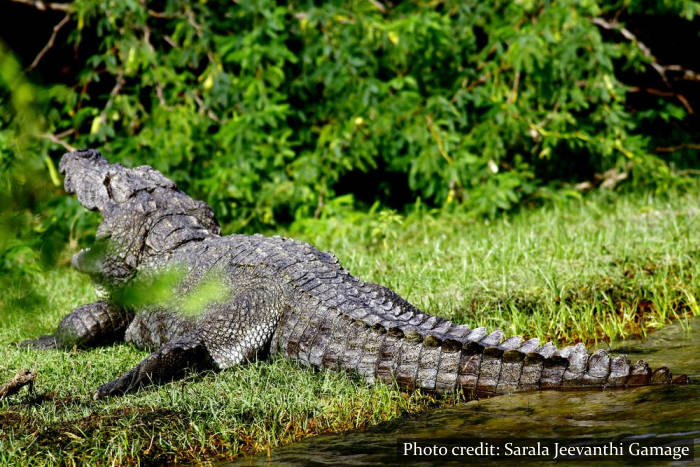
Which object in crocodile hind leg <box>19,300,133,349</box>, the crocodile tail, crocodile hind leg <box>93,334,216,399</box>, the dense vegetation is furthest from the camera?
the dense vegetation

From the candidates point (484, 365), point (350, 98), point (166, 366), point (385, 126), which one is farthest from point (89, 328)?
point (350, 98)

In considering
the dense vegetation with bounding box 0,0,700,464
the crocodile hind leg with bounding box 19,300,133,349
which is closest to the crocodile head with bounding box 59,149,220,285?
the crocodile hind leg with bounding box 19,300,133,349

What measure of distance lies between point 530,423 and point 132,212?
2.91m

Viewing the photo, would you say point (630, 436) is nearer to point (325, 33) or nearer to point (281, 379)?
point (281, 379)

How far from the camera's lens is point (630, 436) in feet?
9.21

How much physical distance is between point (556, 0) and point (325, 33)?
242cm

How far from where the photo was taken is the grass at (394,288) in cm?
295

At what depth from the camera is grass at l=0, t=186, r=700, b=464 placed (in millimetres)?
2951

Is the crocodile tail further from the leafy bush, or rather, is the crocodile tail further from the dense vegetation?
the leafy bush

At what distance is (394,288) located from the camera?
5.13 m

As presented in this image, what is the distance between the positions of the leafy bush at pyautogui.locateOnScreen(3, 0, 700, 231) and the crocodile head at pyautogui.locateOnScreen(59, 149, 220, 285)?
8.48 ft

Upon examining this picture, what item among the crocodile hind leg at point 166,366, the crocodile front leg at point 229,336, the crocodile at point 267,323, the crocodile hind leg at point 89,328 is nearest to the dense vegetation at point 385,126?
the crocodile hind leg at point 89,328

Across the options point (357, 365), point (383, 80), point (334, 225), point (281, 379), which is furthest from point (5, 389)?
point (383, 80)

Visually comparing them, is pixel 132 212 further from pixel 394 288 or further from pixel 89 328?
pixel 394 288
